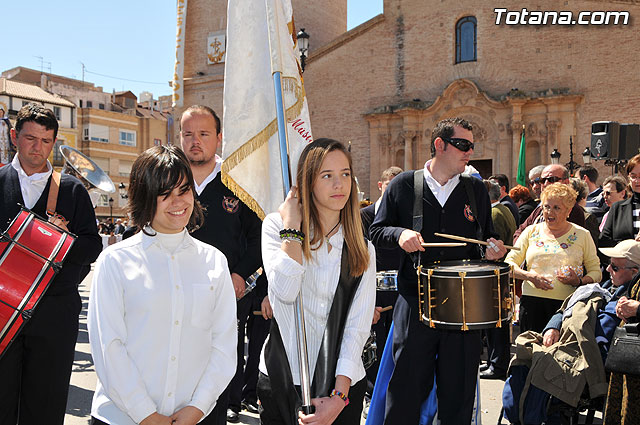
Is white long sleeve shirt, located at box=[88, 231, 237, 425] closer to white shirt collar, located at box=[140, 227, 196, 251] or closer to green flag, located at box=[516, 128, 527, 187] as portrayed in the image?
white shirt collar, located at box=[140, 227, 196, 251]

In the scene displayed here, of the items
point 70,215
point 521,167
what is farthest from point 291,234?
point 521,167

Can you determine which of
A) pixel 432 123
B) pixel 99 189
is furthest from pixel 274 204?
pixel 432 123

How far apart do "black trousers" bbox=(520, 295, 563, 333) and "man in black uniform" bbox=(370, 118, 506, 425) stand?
183cm

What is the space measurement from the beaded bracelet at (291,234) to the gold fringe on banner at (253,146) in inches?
55.5

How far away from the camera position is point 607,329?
15.6 ft

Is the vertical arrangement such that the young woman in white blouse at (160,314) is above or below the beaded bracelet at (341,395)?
above

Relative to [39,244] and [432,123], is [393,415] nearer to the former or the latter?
[39,244]

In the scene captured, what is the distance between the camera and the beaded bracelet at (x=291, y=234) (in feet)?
9.14

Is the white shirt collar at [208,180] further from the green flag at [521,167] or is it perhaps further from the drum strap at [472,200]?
the green flag at [521,167]

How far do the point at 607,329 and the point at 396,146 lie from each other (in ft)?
68.0

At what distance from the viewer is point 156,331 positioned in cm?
242

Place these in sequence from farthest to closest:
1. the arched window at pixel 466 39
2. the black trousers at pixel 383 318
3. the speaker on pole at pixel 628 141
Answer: the arched window at pixel 466 39, the speaker on pole at pixel 628 141, the black trousers at pixel 383 318

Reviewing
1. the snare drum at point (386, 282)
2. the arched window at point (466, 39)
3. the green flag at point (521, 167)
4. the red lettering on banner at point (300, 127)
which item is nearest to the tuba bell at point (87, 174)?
the snare drum at point (386, 282)

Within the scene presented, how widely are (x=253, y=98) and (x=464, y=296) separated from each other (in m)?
1.97
